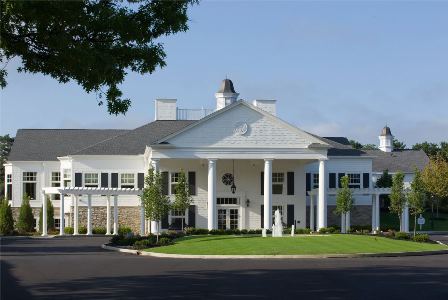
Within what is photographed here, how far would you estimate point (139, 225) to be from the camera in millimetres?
61906

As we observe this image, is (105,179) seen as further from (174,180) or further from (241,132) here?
(241,132)

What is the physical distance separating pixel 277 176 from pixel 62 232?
15522 mm

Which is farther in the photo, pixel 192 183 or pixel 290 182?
pixel 290 182

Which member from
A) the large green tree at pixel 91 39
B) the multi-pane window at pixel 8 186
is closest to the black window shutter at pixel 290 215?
the multi-pane window at pixel 8 186

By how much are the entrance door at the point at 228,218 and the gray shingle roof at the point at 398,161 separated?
25932 millimetres

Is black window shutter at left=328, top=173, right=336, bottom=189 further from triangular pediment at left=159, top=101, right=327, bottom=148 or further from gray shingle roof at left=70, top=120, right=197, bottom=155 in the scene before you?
gray shingle roof at left=70, top=120, right=197, bottom=155

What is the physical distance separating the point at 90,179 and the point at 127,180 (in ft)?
8.85

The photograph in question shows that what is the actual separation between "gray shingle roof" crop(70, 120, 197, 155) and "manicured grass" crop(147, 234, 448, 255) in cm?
2255

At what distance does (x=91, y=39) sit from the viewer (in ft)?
55.7

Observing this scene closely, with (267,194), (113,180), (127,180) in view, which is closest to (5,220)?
(113,180)

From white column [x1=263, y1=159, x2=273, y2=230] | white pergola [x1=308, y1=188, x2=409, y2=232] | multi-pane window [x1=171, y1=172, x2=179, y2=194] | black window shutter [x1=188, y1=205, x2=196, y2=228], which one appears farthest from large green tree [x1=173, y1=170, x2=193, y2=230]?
white pergola [x1=308, y1=188, x2=409, y2=232]

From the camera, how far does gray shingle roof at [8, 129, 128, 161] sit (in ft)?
221

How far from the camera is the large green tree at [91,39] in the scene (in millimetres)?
15844

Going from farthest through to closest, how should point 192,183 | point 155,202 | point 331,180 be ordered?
point 331,180, point 192,183, point 155,202
